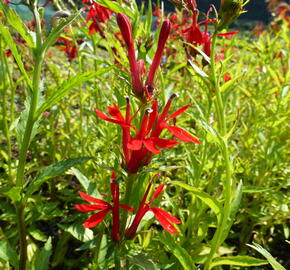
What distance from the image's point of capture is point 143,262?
627 mm

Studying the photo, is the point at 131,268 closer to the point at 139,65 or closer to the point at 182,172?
the point at 139,65

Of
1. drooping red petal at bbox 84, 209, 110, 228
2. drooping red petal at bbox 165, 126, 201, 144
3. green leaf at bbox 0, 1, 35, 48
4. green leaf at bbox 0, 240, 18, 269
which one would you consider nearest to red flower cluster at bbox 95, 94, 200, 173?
drooping red petal at bbox 165, 126, 201, 144

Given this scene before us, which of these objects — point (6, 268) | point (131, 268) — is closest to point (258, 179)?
point (131, 268)

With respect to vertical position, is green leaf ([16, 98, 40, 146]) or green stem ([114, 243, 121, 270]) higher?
green leaf ([16, 98, 40, 146])

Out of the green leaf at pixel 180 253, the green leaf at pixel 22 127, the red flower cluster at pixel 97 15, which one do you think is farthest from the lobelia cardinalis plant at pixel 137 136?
the red flower cluster at pixel 97 15

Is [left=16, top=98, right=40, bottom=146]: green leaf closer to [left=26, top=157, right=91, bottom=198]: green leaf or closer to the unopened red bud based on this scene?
[left=26, top=157, right=91, bottom=198]: green leaf

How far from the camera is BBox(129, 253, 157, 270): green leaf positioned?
0.61 meters

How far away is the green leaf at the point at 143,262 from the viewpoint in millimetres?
614

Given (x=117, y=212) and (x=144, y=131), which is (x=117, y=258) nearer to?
(x=117, y=212)

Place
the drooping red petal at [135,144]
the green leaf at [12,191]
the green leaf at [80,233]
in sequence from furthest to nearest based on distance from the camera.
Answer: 1. the green leaf at [80,233]
2. the green leaf at [12,191]
3. the drooping red petal at [135,144]

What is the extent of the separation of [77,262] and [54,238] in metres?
0.23

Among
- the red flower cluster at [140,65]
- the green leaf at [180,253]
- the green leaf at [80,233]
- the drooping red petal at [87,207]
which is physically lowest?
the green leaf at [80,233]

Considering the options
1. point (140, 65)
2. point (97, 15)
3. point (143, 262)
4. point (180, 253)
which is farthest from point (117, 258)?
point (97, 15)

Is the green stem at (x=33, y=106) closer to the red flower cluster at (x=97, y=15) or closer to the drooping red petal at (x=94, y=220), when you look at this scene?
the drooping red petal at (x=94, y=220)
